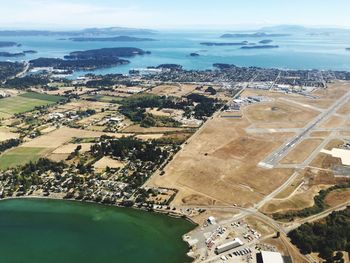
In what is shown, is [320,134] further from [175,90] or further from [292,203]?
[175,90]

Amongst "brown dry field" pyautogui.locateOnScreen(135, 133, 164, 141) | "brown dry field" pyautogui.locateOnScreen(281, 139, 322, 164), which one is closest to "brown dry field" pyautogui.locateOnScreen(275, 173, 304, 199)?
"brown dry field" pyautogui.locateOnScreen(281, 139, 322, 164)

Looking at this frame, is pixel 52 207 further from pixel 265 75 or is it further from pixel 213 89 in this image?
pixel 265 75

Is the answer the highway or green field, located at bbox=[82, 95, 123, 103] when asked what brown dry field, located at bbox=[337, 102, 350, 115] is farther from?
green field, located at bbox=[82, 95, 123, 103]

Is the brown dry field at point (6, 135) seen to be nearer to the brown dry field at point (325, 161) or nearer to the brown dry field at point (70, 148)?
the brown dry field at point (70, 148)

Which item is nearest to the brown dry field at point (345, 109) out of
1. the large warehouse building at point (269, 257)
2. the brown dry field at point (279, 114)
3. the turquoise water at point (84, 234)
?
the brown dry field at point (279, 114)

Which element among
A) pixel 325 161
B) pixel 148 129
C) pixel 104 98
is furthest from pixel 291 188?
pixel 104 98
